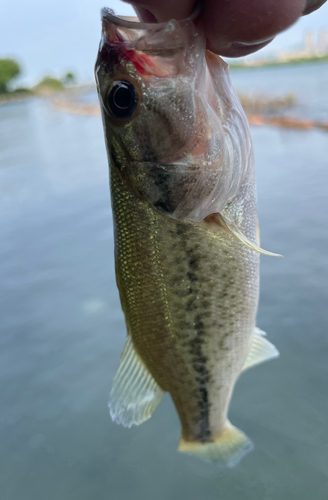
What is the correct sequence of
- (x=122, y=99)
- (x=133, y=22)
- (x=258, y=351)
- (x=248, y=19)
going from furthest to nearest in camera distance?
(x=258, y=351), (x=122, y=99), (x=133, y=22), (x=248, y=19)

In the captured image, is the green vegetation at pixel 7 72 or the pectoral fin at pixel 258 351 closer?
the pectoral fin at pixel 258 351

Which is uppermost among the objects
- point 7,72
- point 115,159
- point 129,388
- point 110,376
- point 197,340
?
point 7,72

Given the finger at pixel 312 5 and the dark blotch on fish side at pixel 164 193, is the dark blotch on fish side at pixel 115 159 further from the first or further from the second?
the finger at pixel 312 5

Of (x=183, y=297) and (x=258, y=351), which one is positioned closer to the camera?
(x=183, y=297)

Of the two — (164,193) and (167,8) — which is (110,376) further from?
(167,8)

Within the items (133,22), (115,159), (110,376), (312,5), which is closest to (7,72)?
(110,376)

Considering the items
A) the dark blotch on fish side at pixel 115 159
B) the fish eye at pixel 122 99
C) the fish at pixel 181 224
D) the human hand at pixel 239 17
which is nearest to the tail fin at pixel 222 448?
the fish at pixel 181 224

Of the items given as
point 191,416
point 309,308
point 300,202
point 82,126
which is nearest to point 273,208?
point 300,202

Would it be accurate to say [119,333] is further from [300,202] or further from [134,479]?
[300,202]

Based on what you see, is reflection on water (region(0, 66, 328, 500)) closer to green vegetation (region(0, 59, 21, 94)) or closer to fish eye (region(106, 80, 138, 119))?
fish eye (region(106, 80, 138, 119))
